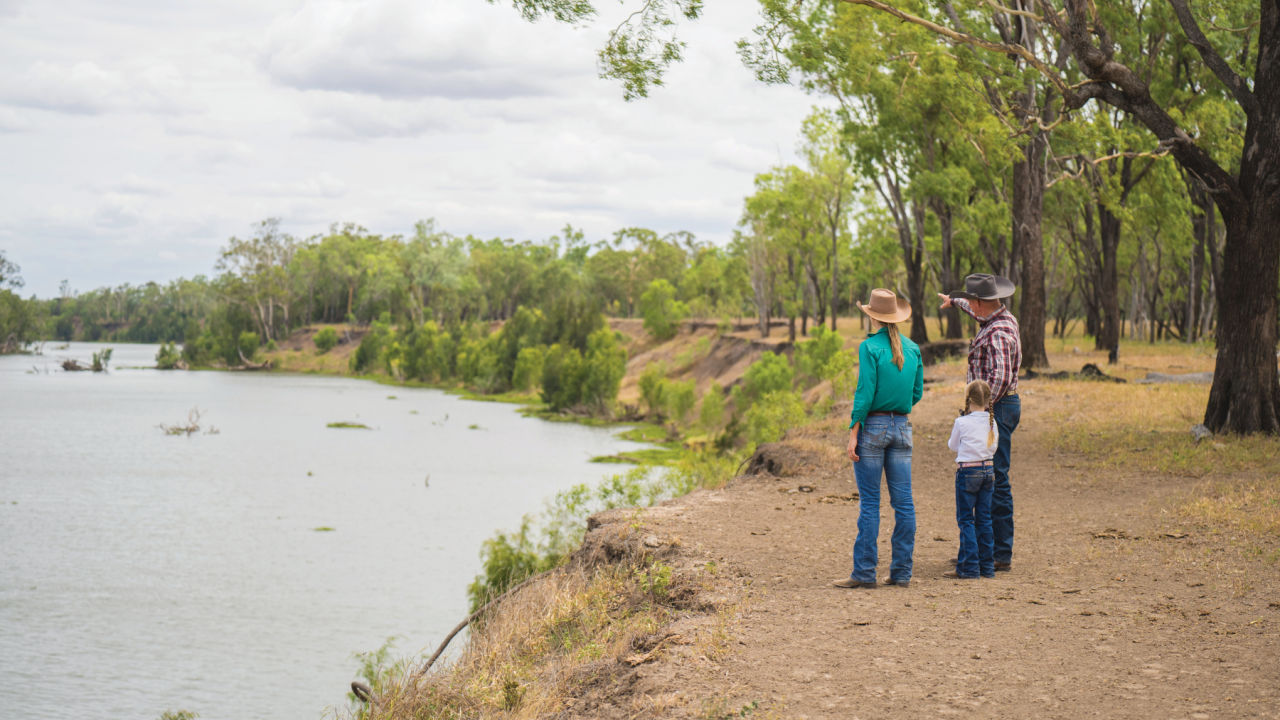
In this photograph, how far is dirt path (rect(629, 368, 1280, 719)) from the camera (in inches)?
213

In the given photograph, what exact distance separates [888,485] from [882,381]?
2.51 feet

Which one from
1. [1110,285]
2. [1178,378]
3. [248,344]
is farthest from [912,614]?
[248,344]

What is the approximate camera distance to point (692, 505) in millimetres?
12250

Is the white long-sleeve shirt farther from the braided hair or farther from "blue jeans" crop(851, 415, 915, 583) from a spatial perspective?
"blue jeans" crop(851, 415, 915, 583)

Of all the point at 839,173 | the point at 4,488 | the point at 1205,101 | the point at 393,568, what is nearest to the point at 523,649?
the point at 393,568

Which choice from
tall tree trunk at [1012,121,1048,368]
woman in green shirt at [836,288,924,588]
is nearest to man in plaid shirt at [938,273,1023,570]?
woman in green shirt at [836,288,924,588]

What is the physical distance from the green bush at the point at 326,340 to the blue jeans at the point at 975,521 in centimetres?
11655

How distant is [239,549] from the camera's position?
26.7 meters

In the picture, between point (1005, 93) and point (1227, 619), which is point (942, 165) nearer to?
point (1005, 93)

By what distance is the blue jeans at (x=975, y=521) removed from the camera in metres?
8.02

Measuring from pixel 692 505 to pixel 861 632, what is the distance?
5.65 meters

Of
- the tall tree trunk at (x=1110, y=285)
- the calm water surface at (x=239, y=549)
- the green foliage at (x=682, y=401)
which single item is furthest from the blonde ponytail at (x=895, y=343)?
the green foliage at (x=682, y=401)

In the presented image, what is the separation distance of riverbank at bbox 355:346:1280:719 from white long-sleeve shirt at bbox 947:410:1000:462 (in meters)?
0.99

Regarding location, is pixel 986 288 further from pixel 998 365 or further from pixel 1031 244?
pixel 1031 244
